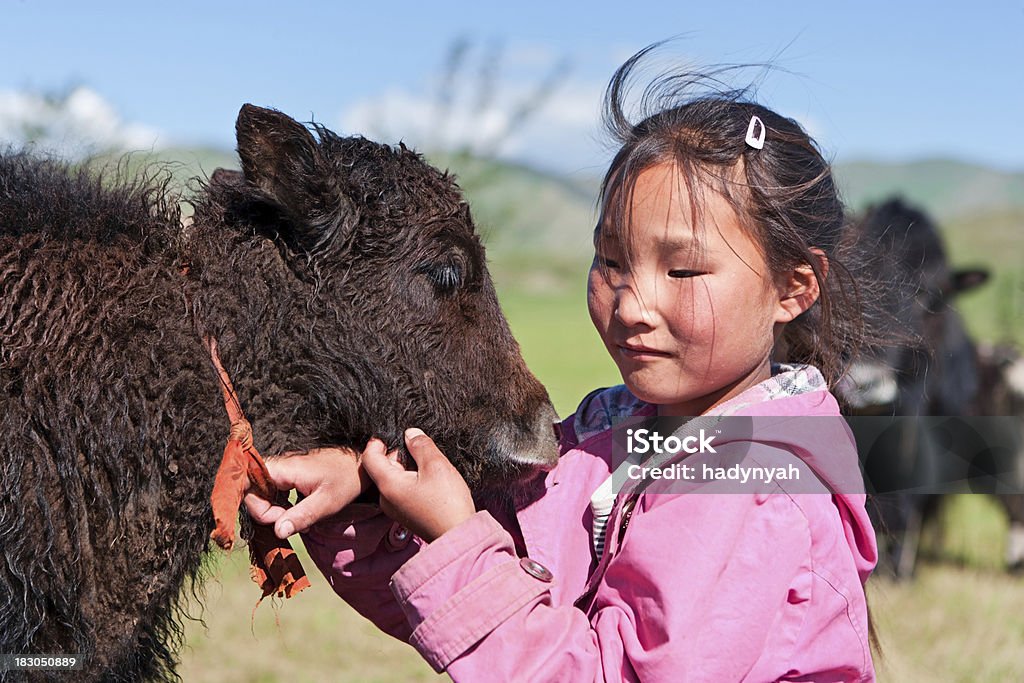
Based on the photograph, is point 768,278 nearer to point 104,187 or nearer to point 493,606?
point 493,606

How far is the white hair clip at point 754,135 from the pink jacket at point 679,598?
2.74 feet

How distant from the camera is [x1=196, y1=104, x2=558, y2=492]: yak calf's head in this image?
286cm

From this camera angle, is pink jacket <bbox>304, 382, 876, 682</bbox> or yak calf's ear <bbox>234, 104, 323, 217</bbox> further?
yak calf's ear <bbox>234, 104, 323, 217</bbox>

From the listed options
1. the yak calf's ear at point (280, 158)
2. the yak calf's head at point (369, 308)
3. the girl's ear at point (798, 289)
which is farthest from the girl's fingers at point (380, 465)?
the girl's ear at point (798, 289)

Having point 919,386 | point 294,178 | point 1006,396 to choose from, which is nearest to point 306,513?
point 294,178

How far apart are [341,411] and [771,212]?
135 cm

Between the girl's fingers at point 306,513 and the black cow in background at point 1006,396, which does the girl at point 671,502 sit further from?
the black cow in background at point 1006,396

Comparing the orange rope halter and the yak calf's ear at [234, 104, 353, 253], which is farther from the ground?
the yak calf's ear at [234, 104, 353, 253]

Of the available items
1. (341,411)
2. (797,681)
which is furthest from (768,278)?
(341,411)

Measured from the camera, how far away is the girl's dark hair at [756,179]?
277 cm

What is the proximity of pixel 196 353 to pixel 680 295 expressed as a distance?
4.38ft

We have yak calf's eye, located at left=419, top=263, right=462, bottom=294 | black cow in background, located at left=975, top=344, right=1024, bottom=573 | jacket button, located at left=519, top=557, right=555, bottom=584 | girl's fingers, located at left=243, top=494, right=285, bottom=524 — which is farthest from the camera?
black cow in background, located at left=975, top=344, right=1024, bottom=573

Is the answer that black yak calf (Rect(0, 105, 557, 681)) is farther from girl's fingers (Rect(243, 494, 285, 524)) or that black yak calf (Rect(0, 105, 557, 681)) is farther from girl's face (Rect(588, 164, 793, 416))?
girl's face (Rect(588, 164, 793, 416))

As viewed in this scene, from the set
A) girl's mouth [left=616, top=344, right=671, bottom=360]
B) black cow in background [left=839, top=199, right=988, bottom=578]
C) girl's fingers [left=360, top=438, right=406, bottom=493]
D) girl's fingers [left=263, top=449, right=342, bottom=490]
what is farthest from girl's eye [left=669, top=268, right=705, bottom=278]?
black cow in background [left=839, top=199, right=988, bottom=578]
